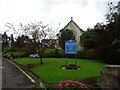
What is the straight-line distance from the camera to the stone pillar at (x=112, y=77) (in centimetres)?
352

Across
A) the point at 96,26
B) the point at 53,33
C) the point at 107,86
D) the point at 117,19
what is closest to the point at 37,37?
the point at 53,33

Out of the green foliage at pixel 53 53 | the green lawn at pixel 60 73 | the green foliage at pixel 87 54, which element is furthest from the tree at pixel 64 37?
the green lawn at pixel 60 73

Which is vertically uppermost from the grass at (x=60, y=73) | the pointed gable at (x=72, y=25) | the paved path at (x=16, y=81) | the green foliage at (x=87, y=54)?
the pointed gable at (x=72, y=25)

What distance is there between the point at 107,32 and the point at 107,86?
1455 cm

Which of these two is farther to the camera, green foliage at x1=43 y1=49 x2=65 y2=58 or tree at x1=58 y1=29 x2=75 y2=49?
tree at x1=58 y1=29 x2=75 y2=49

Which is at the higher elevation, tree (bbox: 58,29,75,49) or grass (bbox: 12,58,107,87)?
tree (bbox: 58,29,75,49)

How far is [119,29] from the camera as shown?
13.8 m

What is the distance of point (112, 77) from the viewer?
3.74 meters

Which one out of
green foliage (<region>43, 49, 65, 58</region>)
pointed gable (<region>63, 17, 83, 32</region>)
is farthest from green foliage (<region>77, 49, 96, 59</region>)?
pointed gable (<region>63, 17, 83, 32</region>)

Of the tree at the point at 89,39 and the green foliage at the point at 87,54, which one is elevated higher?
the tree at the point at 89,39

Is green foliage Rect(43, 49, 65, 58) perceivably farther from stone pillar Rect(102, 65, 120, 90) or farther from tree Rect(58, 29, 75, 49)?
stone pillar Rect(102, 65, 120, 90)

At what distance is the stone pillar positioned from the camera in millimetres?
3521

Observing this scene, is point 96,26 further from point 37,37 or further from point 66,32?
point 37,37

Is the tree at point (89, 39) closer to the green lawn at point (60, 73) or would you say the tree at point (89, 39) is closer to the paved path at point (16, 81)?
the green lawn at point (60, 73)
